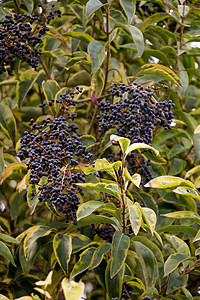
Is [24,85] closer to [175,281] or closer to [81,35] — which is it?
A: [81,35]

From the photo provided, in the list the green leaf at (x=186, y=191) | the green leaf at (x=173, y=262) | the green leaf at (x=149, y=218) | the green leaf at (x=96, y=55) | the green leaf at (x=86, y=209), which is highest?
the green leaf at (x=96, y=55)

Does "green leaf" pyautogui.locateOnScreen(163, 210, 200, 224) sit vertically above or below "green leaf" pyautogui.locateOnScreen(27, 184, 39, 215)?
below

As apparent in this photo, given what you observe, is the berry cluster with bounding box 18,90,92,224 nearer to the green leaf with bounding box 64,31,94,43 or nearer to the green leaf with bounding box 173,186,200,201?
the green leaf with bounding box 173,186,200,201

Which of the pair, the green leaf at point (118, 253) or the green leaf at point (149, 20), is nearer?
the green leaf at point (118, 253)

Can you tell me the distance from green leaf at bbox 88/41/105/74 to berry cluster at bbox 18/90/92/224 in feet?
0.69

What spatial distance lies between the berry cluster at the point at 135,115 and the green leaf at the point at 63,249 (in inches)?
11.7

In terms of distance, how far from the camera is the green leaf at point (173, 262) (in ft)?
4.05

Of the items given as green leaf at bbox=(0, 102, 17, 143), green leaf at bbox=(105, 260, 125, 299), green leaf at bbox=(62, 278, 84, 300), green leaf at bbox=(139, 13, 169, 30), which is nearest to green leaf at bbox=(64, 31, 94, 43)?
green leaf at bbox=(139, 13, 169, 30)

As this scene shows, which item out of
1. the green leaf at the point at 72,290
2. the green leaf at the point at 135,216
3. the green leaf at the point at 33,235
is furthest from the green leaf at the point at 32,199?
Answer: the green leaf at the point at 72,290

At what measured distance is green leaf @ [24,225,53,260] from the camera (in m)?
1.31

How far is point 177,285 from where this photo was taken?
133cm

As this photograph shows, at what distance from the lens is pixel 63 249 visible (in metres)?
1.31

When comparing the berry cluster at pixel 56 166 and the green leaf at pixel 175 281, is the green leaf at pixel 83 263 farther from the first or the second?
the green leaf at pixel 175 281

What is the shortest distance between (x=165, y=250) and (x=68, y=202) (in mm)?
483
